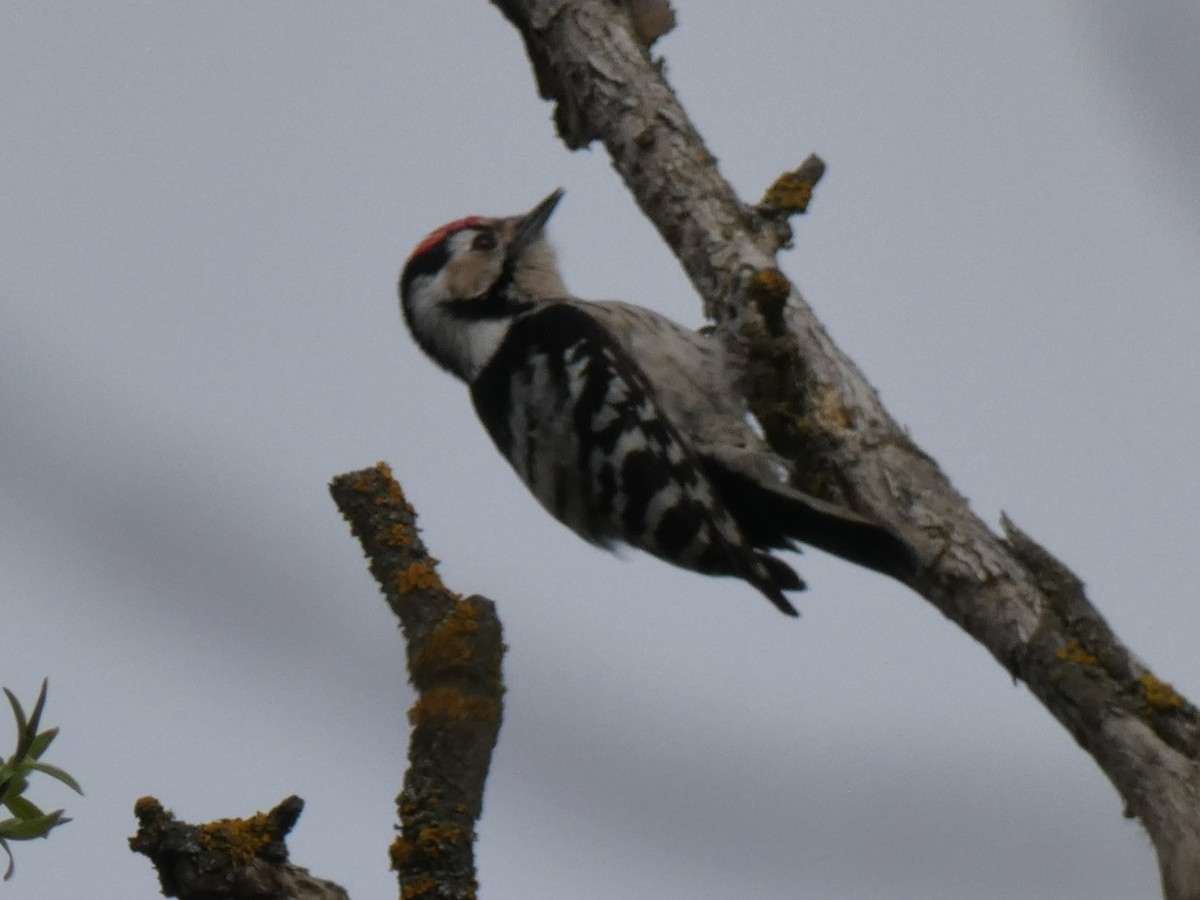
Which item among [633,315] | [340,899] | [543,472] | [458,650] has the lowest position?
[340,899]

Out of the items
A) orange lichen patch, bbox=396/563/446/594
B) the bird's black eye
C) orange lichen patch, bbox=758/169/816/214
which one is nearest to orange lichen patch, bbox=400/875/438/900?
orange lichen patch, bbox=396/563/446/594

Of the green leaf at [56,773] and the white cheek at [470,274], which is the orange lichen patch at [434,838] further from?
the white cheek at [470,274]

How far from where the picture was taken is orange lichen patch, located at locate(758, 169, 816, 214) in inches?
149

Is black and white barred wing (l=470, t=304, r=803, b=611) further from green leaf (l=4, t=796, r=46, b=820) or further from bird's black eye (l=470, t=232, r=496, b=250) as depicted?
green leaf (l=4, t=796, r=46, b=820)

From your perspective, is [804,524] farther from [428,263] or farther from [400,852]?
[428,263]

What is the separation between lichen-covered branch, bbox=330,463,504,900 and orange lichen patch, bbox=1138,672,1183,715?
1067 millimetres

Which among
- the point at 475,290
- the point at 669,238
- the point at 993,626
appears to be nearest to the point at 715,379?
the point at 669,238

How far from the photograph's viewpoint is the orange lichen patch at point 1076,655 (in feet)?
8.74

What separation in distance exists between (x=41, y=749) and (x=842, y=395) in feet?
6.16

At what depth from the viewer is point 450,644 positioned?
2699mm

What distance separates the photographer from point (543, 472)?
4539 millimetres

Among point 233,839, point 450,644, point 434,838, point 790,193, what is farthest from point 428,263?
point 233,839

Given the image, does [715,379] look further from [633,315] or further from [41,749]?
[41,749]

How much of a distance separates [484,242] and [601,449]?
1.17 meters
